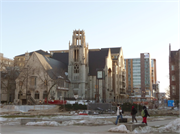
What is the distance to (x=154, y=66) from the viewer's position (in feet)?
629

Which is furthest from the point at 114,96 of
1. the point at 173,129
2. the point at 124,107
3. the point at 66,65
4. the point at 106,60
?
the point at 173,129

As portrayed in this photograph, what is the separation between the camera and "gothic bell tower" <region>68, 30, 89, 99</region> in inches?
3420

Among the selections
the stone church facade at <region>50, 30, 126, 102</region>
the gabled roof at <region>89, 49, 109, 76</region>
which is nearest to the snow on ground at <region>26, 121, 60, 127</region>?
the stone church facade at <region>50, 30, 126, 102</region>

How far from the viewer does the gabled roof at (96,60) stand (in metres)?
93.5

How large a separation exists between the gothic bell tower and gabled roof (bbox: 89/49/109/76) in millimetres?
3351

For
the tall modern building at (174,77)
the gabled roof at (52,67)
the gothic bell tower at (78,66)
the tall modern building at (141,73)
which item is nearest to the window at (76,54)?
the gothic bell tower at (78,66)

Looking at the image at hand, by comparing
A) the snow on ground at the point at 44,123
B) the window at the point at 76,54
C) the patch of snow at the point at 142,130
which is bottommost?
the snow on ground at the point at 44,123

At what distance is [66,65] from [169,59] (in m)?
38.9

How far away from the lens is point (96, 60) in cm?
9650

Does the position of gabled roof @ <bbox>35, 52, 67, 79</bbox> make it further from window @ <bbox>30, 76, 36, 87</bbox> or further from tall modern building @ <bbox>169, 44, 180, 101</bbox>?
tall modern building @ <bbox>169, 44, 180, 101</bbox>

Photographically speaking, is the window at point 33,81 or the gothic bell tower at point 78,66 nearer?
the window at point 33,81

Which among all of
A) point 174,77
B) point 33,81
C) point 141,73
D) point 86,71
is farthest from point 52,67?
point 141,73

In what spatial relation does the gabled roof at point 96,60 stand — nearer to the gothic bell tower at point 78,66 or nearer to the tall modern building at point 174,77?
the gothic bell tower at point 78,66

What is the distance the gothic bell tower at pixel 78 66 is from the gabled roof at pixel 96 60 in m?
3.35
